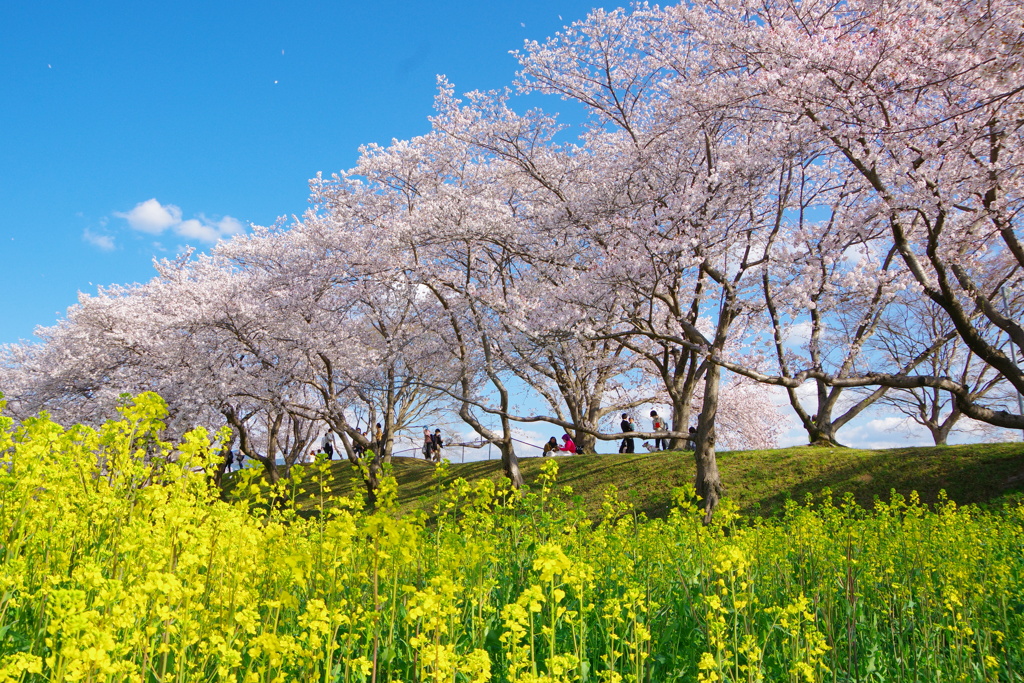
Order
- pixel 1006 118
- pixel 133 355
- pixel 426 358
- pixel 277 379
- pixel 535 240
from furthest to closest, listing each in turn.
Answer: pixel 133 355 < pixel 426 358 < pixel 277 379 < pixel 535 240 < pixel 1006 118

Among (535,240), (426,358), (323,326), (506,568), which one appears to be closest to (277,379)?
(323,326)

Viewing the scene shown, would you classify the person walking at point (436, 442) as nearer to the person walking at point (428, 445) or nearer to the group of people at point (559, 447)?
the person walking at point (428, 445)

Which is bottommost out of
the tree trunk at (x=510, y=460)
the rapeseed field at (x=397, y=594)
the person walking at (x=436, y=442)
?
the rapeseed field at (x=397, y=594)

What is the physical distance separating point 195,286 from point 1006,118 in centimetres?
2531

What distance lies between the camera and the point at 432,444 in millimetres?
29109

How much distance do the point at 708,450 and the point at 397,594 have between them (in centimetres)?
1145

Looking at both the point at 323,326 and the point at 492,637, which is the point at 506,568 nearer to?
the point at 492,637

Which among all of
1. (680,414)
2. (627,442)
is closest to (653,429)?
(627,442)

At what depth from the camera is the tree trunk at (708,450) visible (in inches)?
583

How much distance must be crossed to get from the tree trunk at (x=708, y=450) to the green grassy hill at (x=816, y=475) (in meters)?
0.62

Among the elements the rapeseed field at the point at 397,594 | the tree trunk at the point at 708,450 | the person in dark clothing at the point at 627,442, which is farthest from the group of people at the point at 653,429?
the rapeseed field at the point at 397,594

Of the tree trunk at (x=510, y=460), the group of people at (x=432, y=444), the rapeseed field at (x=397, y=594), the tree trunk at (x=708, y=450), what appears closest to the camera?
the rapeseed field at (x=397, y=594)

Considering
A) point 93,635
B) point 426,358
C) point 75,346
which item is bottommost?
point 93,635

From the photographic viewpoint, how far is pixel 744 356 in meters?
19.2
